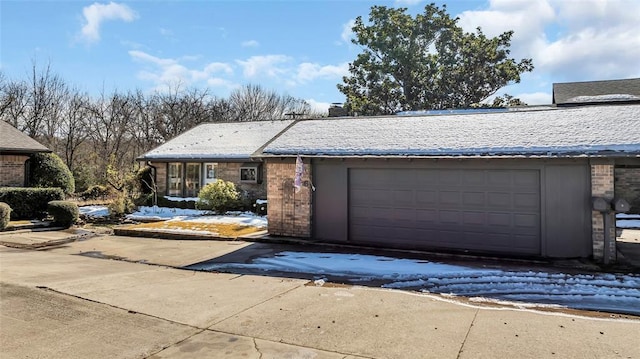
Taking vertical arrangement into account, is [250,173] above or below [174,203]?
above

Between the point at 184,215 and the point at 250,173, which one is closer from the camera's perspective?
the point at 184,215

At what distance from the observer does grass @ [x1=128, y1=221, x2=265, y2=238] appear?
12.4 metres

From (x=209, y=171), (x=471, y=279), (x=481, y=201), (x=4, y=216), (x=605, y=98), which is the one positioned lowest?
(x=471, y=279)

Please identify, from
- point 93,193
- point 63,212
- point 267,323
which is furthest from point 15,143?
point 267,323

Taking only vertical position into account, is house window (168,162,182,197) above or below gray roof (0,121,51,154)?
below

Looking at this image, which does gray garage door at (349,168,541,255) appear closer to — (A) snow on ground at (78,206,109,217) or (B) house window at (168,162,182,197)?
(A) snow on ground at (78,206,109,217)

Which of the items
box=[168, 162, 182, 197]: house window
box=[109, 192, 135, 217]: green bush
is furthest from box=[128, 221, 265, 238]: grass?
box=[168, 162, 182, 197]: house window

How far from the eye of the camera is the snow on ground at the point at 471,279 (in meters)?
6.14

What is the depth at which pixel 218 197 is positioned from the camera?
54.0 ft

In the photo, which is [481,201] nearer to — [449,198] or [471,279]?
[449,198]

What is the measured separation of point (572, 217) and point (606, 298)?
3002 millimetres

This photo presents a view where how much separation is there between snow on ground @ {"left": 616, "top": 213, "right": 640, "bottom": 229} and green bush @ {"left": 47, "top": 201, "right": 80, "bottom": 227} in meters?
18.4

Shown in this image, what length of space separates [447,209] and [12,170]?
→ 16.9 m

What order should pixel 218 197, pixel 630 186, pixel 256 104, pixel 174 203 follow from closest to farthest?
1. pixel 630 186
2. pixel 218 197
3. pixel 174 203
4. pixel 256 104
